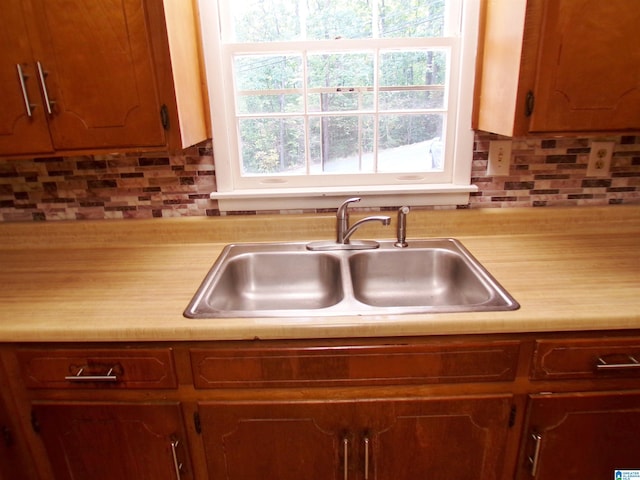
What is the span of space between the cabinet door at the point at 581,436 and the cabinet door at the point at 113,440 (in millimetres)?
925

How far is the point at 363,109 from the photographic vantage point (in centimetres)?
145

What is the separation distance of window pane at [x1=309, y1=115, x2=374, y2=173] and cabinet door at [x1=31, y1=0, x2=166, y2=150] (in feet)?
1.88

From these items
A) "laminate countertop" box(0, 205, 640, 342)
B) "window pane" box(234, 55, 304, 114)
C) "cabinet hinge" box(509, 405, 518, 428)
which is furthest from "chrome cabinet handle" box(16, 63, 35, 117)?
"cabinet hinge" box(509, 405, 518, 428)

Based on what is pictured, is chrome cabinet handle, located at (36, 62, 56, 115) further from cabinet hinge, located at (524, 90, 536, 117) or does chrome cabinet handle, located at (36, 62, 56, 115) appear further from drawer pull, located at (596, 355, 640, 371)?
drawer pull, located at (596, 355, 640, 371)

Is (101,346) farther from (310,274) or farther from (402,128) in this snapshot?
(402,128)

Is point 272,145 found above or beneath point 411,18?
beneath

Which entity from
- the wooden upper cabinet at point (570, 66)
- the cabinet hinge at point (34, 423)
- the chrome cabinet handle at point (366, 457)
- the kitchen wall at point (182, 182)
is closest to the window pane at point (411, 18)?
the wooden upper cabinet at point (570, 66)

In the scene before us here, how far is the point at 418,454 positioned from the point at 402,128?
107 cm

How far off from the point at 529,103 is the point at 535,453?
3.08 feet

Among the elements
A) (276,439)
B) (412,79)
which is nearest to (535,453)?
(276,439)

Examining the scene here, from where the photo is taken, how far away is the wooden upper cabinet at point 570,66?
1.04 metres

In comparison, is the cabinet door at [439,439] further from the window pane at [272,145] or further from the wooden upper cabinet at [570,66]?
the window pane at [272,145]

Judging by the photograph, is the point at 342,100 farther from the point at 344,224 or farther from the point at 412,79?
the point at 344,224

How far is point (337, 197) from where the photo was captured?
4.85 feet
